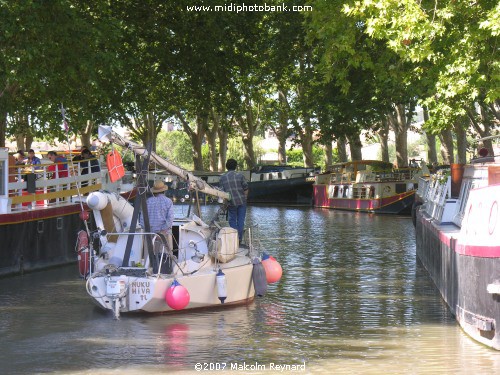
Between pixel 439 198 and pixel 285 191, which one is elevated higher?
pixel 439 198

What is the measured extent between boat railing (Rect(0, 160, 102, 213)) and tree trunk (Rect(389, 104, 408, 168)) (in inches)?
1215

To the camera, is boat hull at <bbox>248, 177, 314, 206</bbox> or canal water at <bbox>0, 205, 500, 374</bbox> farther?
boat hull at <bbox>248, 177, 314, 206</bbox>

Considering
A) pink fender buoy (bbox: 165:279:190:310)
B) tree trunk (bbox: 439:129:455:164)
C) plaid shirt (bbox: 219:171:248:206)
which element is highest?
tree trunk (bbox: 439:129:455:164)

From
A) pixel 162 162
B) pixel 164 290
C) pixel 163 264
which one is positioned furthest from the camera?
pixel 162 162

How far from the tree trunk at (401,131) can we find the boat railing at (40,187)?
30869mm

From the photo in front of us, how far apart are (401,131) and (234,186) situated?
36325 millimetres

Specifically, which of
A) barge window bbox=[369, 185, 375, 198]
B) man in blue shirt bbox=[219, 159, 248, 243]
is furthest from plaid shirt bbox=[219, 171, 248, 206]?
barge window bbox=[369, 185, 375, 198]

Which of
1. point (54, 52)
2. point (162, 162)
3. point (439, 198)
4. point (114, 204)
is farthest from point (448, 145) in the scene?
point (114, 204)

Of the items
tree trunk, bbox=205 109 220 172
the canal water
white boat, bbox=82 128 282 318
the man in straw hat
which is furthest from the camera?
tree trunk, bbox=205 109 220 172

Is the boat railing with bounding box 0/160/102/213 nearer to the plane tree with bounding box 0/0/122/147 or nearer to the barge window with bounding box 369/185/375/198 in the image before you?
the plane tree with bounding box 0/0/122/147

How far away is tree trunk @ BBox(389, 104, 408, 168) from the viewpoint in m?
57.7

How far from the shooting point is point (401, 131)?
2291 inches

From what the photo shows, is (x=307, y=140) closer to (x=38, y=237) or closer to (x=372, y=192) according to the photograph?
(x=372, y=192)

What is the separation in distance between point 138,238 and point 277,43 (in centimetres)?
3267
